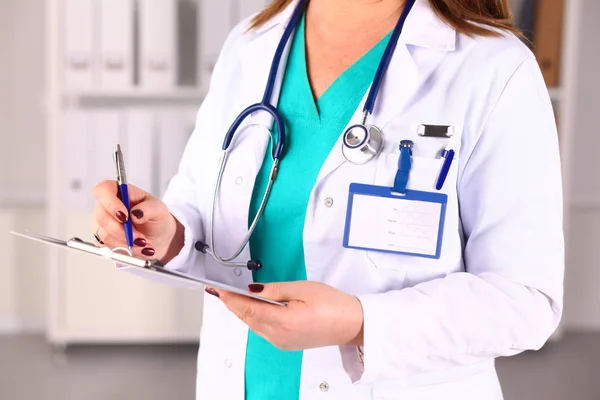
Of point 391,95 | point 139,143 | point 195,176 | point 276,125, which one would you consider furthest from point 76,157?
point 391,95

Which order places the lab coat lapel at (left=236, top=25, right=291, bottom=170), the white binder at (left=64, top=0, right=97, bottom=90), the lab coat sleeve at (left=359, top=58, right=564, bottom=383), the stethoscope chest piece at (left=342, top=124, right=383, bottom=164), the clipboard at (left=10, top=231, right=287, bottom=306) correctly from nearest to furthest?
the clipboard at (left=10, top=231, right=287, bottom=306)
the lab coat sleeve at (left=359, top=58, right=564, bottom=383)
the stethoscope chest piece at (left=342, top=124, right=383, bottom=164)
the lab coat lapel at (left=236, top=25, right=291, bottom=170)
the white binder at (left=64, top=0, right=97, bottom=90)

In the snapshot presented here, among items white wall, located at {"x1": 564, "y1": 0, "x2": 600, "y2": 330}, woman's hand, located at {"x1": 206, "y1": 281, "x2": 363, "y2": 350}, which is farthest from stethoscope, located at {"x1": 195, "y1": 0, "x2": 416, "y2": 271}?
white wall, located at {"x1": 564, "y1": 0, "x2": 600, "y2": 330}

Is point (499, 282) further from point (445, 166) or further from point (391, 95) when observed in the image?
point (391, 95)

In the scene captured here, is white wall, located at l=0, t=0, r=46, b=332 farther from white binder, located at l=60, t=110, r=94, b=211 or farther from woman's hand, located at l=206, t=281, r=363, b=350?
woman's hand, located at l=206, t=281, r=363, b=350

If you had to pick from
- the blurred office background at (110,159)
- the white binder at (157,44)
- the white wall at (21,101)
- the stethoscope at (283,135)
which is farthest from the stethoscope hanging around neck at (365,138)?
the white wall at (21,101)

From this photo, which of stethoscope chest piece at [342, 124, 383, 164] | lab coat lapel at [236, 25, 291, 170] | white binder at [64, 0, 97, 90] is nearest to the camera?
stethoscope chest piece at [342, 124, 383, 164]

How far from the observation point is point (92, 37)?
106 inches

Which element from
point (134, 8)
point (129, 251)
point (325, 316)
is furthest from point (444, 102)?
point (134, 8)

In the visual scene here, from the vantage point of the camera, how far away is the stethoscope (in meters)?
0.98

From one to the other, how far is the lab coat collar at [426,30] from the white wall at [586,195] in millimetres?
2444

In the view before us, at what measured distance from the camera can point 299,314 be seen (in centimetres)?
79

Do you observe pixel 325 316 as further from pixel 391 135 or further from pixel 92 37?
pixel 92 37

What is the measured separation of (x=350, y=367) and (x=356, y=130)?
0.32 metres

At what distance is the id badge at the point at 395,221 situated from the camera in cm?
95
